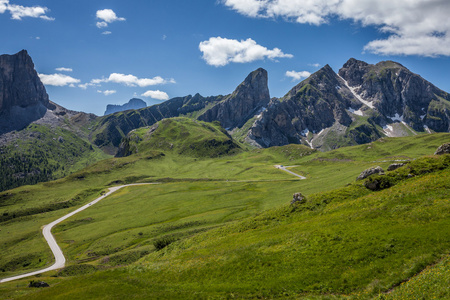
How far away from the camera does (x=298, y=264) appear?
32125 millimetres

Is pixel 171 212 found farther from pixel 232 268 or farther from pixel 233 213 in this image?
pixel 232 268

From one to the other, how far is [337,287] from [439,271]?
911cm

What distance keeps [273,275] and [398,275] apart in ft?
43.4

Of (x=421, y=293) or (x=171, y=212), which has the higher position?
(x=421, y=293)

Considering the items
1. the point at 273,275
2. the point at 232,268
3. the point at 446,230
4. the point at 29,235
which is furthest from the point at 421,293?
the point at 29,235

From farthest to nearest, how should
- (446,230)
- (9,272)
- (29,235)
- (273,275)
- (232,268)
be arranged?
(29,235) < (9,272) < (232,268) < (273,275) < (446,230)

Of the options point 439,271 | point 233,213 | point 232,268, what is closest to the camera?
point 439,271

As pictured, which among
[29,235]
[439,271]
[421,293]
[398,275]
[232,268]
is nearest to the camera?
[421,293]

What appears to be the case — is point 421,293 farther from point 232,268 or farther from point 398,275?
point 232,268

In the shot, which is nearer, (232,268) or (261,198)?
(232,268)

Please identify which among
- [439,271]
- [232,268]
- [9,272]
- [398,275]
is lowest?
[9,272]

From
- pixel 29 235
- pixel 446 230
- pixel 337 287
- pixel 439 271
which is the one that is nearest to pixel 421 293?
pixel 439 271

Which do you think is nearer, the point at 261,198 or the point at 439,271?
the point at 439,271

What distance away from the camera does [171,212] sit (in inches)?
4855
